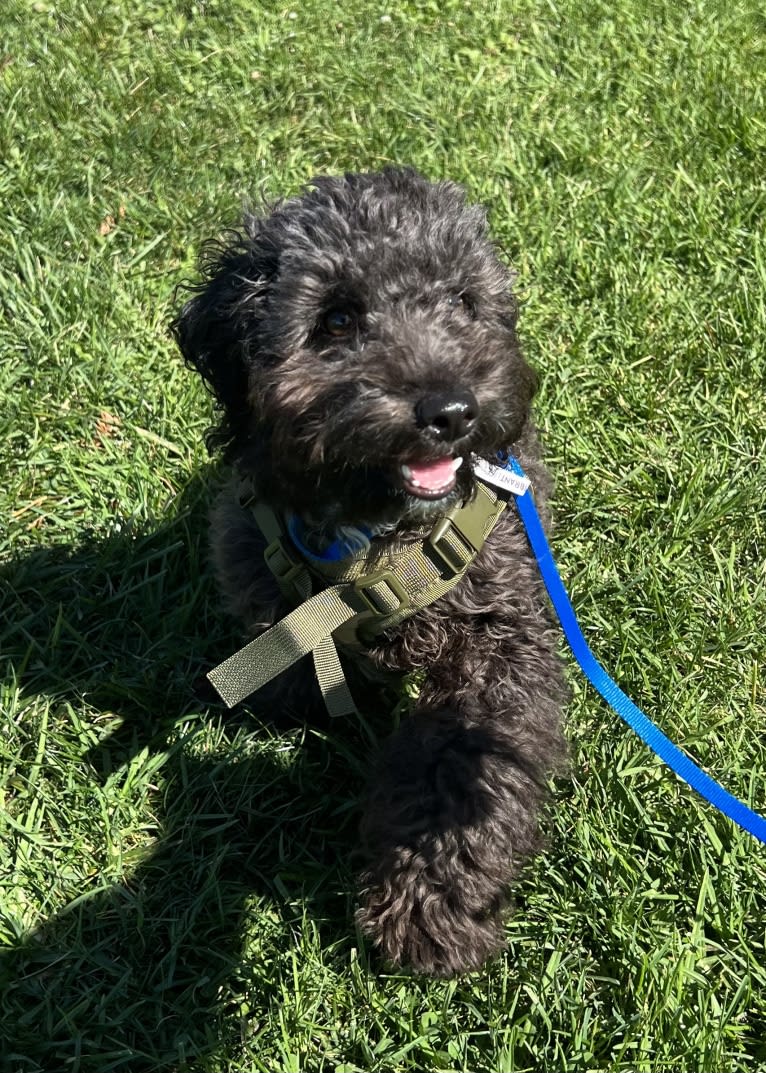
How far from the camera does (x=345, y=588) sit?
287cm

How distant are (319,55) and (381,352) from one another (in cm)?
430

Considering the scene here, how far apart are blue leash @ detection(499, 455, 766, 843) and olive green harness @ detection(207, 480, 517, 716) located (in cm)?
18

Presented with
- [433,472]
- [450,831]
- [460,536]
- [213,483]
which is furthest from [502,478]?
[213,483]

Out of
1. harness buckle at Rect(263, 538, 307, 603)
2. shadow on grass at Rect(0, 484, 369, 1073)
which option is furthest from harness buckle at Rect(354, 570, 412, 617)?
shadow on grass at Rect(0, 484, 369, 1073)

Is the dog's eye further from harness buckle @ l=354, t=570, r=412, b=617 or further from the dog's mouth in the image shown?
harness buckle @ l=354, t=570, r=412, b=617

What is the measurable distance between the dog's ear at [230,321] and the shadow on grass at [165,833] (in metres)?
1.00

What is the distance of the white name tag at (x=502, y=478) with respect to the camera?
2945 mm

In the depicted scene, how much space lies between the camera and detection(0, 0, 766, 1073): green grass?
2.81 m

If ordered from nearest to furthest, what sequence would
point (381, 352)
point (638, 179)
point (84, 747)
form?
point (381, 352)
point (84, 747)
point (638, 179)

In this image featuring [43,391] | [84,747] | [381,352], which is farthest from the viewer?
[43,391]

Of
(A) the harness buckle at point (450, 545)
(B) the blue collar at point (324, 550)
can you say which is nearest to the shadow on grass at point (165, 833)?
(B) the blue collar at point (324, 550)

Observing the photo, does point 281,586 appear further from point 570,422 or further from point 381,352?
point 570,422

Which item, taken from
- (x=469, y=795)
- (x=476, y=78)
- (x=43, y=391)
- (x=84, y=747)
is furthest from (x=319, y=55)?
(x=469, y=795)

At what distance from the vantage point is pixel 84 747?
11.0 ft
